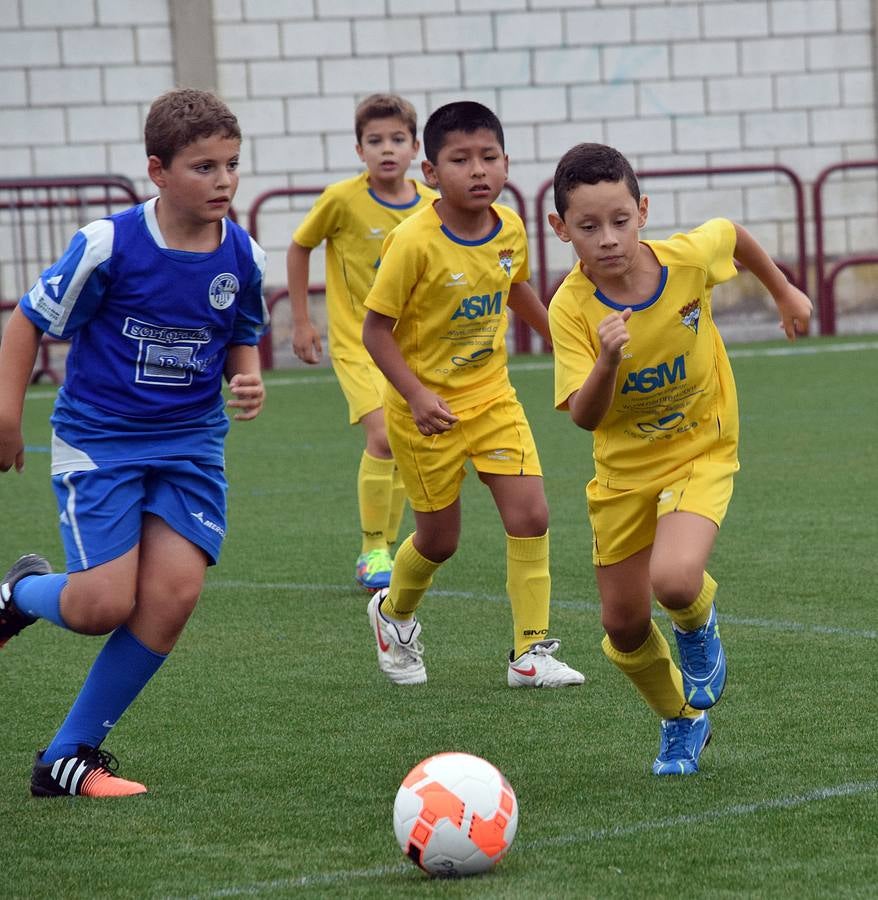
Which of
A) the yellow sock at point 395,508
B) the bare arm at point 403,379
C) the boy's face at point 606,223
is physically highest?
the boy's face at point 606,223

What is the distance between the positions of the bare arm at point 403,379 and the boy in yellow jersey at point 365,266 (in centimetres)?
158

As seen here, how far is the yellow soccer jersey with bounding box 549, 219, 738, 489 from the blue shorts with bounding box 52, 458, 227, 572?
871 mm

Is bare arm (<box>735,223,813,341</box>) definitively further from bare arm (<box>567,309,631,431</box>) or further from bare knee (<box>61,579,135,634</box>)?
bare knee (<box>61,579,135,634</box>)

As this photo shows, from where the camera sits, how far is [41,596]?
416cm

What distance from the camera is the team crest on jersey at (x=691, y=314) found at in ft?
13.3

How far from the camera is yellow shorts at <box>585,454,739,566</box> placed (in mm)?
3990

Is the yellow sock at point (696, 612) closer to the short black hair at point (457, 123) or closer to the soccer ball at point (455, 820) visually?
the soccer ball at point (455, 820)

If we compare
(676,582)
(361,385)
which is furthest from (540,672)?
(361,385)

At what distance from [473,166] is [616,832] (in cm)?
225

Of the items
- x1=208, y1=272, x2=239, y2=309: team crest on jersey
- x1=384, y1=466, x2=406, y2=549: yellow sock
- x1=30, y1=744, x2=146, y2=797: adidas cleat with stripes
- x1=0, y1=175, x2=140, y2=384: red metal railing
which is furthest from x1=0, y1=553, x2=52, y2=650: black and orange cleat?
x1=0, y1=175, x2=140, y2=384: red metal railing

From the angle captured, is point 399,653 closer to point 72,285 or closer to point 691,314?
point 691,314

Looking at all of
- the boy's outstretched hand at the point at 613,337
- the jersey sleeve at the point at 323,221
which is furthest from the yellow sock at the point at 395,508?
the boy's outstretched hand at the point at 613,337

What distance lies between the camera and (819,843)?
335cm

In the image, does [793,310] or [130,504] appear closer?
[130,504]
